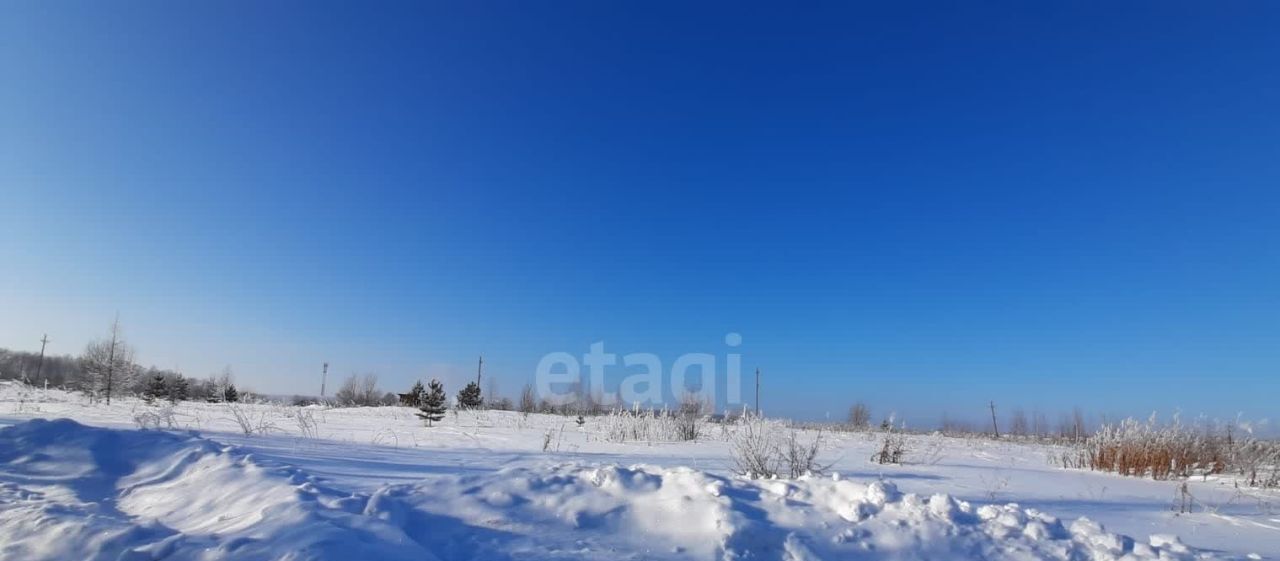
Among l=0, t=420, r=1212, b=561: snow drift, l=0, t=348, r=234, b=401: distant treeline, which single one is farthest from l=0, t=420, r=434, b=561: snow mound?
l=0, t=348, r=234, b=401: distant treeline

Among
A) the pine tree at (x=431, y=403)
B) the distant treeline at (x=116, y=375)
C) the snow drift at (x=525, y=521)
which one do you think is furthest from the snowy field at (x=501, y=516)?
the distant treeline at (x=116, y=375)

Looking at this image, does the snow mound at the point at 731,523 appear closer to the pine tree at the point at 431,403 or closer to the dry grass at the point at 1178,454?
the dry grass at the point at 1178,454

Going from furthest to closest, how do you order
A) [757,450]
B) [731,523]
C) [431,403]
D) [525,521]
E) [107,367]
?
1. [107,367]
2. [431,403]
3. [757,450]
4. [525,521]
5. [731,523]

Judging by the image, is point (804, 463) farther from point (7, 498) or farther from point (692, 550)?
point (7, 498)

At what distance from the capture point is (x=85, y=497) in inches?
160

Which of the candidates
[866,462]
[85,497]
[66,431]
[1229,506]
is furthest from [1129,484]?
[66,431]

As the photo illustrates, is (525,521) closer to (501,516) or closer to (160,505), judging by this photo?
(501,516)

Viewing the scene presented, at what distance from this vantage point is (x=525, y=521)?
346cm

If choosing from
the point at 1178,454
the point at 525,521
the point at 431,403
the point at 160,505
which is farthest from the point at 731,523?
the point at 431,403

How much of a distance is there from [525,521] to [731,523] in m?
1.09

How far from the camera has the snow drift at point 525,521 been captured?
290cm

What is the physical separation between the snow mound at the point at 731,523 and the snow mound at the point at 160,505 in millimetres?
415

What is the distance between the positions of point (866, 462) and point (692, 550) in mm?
6052

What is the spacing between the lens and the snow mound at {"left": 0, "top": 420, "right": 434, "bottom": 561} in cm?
278
